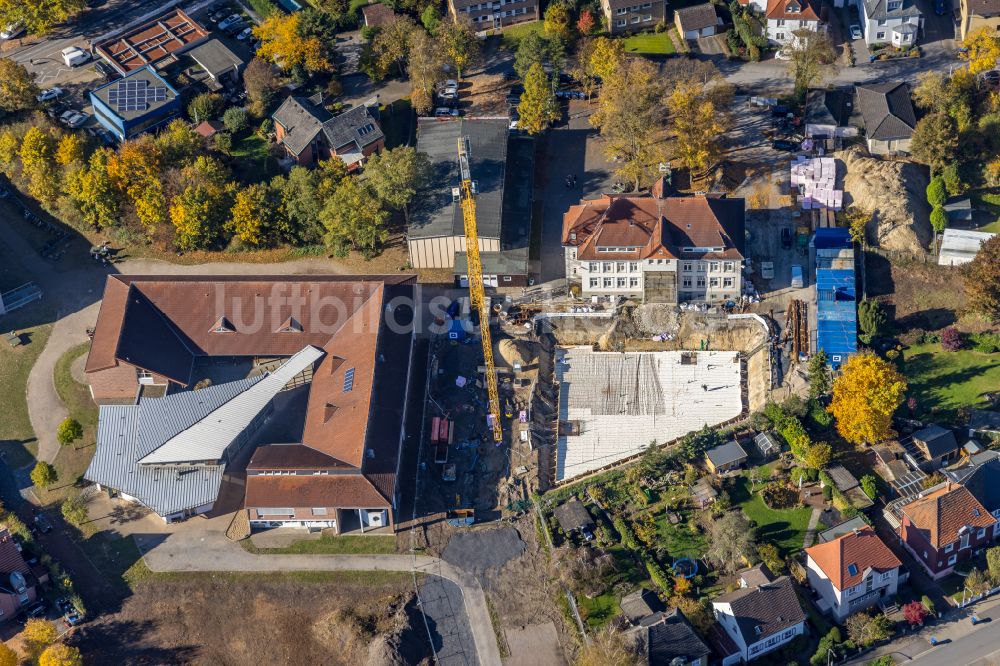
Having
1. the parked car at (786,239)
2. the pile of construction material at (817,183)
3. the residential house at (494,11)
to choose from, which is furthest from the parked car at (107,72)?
the parked car at (786,239)

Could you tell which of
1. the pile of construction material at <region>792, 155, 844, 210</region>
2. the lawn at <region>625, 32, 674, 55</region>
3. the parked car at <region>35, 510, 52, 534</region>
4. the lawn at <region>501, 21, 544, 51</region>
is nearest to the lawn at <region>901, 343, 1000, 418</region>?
the pile of construction material at <region>792, 155, 844, 210</region>

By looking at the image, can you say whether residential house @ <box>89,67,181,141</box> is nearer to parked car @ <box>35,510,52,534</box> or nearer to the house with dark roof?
the house with dark roof

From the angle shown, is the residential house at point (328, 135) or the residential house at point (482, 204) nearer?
the residential house at point (482, 204)

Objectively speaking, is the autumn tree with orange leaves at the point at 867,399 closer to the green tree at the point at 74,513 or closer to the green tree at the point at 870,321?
the green tree at the point at 870,321

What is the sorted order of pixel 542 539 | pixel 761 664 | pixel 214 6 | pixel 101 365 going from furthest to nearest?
pixel 214 6 < pixel 101 365 < pixel 542 539 < pixel 761 664

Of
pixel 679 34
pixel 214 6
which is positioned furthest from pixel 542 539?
pixel 214 6

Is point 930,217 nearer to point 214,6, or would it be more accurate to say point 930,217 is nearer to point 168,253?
point 168,253
